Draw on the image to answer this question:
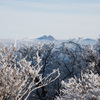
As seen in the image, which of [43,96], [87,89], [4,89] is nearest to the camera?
[4,89]

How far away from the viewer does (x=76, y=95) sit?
8750mm

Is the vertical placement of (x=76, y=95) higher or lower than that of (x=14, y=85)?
lower

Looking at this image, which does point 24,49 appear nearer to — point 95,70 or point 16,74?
point 95,70

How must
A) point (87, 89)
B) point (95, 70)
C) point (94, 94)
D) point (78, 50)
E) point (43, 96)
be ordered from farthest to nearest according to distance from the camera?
point (78, 50) → point (43, 96) → point (95, 70) → point (87, 89) → point (94, 94)

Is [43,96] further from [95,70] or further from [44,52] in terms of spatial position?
[95,70]

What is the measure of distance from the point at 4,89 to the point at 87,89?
5.48 metres

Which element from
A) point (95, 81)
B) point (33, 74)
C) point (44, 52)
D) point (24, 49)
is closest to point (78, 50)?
point (44, 52)

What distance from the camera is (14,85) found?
4863 mm

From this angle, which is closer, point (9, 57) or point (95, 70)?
point (9, 57)

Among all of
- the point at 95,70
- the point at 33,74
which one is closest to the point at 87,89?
the point at 33,74

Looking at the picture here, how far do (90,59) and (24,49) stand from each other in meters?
6.80

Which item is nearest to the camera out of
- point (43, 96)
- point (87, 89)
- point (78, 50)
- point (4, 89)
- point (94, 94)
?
point (4, 89)

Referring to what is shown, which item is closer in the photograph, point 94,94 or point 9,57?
point 9,57

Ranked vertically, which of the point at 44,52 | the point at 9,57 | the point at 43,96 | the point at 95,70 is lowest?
the point at 43,96
